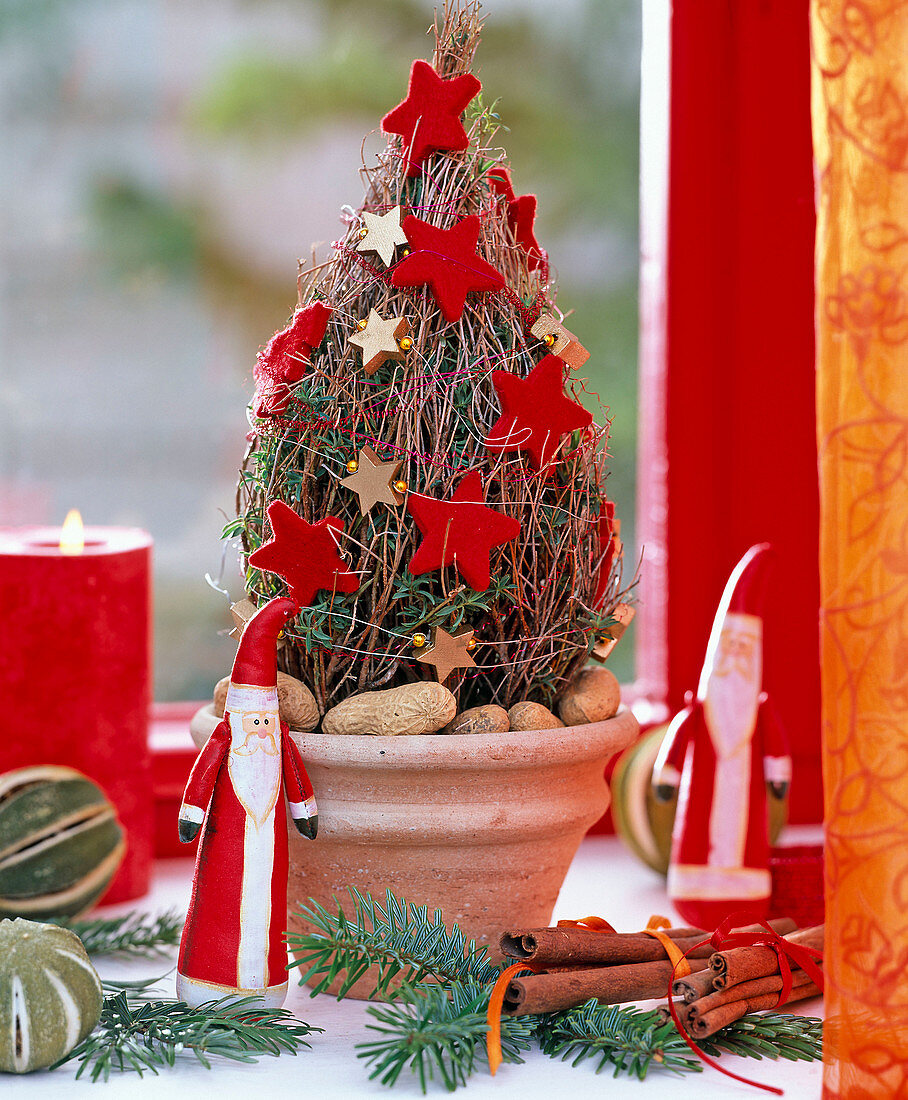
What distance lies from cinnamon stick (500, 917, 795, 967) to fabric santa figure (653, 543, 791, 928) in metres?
0.08

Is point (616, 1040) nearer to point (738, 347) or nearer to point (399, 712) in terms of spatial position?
point (399, 712)

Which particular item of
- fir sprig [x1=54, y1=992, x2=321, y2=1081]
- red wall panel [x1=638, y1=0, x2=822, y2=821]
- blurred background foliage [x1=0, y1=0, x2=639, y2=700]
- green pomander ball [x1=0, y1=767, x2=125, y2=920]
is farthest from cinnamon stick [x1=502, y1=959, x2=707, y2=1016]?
blurred background foliage [x1=0, y1=0, x2=639, y2=700]

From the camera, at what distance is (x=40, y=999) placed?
0.59 metres

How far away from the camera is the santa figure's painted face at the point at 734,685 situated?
33.0 inches

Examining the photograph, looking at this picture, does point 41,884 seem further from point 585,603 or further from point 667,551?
point 667,551

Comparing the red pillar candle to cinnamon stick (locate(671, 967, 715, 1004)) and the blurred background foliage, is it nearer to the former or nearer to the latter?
the blurred background foliage

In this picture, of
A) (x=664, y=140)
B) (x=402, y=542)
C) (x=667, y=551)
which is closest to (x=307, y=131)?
(x=664, y=140)

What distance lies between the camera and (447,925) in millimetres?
714

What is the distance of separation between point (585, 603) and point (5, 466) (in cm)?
66

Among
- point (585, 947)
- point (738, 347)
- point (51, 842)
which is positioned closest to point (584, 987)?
point (585, 947)

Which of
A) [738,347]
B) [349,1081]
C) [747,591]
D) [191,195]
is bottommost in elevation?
[349,1081]

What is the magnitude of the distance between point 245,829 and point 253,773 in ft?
0.10

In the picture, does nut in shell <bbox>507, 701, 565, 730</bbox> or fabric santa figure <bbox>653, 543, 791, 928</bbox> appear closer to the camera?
nut in shell <bbox>507, 701, 565, 730</bbox>

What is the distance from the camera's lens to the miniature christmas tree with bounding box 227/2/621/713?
27.3 inches
